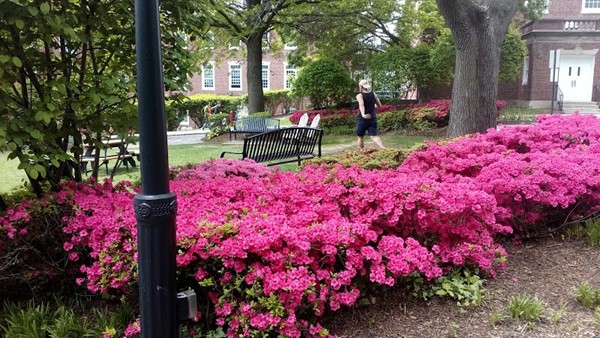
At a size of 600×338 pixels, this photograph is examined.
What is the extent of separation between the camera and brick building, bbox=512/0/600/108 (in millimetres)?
28797

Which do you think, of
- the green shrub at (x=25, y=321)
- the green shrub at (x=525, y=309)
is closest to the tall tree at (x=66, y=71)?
the green shrub at (x=25, y=321)

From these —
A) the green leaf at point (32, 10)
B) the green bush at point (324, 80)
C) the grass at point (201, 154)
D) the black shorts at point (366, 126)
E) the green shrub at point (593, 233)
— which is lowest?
the grass at point (201, 154)

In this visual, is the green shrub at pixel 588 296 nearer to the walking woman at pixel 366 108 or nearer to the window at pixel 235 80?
the walking woman at pixel 366 108

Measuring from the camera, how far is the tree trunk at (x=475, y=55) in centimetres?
830

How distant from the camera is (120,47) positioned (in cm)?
418

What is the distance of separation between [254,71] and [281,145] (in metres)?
11.7

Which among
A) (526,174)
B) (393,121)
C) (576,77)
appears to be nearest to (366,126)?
(526,174)

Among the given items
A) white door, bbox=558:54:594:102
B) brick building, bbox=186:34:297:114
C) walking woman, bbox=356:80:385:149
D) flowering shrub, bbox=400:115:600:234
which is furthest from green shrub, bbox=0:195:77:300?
brick building, bbox=186:34:297:114

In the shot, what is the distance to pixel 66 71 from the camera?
4008mm

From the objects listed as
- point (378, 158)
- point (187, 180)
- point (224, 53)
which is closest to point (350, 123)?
point (224, 53)

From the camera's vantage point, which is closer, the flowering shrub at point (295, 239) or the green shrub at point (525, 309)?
the flowering shrub at point (295, 239)

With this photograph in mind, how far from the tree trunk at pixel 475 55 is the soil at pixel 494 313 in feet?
17.3

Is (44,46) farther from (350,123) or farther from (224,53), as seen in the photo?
(224,53)

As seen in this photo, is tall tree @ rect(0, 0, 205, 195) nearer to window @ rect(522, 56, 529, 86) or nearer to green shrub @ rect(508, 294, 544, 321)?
green shrub @ rect(508, 294, 544, 321)
